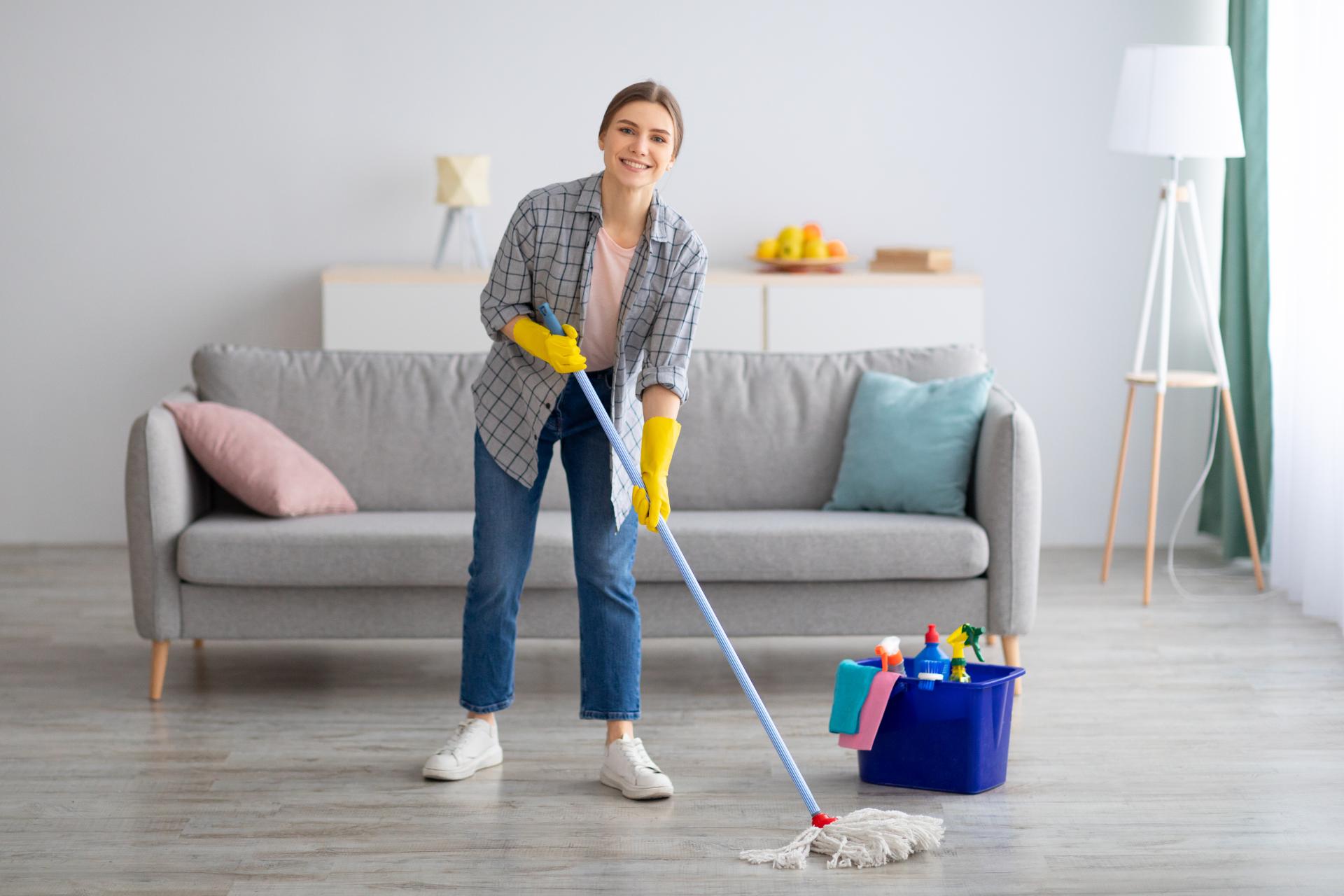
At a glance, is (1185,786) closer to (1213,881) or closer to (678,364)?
(1213,881)

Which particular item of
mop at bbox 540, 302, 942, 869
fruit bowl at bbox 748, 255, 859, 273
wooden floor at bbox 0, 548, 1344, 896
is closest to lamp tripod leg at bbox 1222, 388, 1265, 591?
wooden floor at bbox 0, 548, 1344, 896

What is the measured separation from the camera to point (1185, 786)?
2.65m

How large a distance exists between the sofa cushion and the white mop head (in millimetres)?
857

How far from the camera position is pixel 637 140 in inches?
96.7

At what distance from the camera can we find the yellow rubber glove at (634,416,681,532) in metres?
2.46

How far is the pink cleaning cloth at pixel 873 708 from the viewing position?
2594 mm

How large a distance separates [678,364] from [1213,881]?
1.16m

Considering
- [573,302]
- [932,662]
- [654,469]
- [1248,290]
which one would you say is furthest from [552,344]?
[1248,290]

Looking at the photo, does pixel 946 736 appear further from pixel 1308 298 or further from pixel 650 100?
pixel 1308 298

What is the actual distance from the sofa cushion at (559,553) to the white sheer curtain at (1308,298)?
124cm

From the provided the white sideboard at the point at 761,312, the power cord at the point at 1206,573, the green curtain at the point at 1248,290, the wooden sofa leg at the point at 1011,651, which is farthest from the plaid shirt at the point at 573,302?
the green curtain at the point at 1248,290

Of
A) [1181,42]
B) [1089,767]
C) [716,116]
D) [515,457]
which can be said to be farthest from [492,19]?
[1089,767]

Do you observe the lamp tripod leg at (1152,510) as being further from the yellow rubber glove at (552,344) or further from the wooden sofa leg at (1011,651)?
the yellow rubber glove at (552,344)

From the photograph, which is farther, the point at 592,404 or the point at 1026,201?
the point at 1026,201
